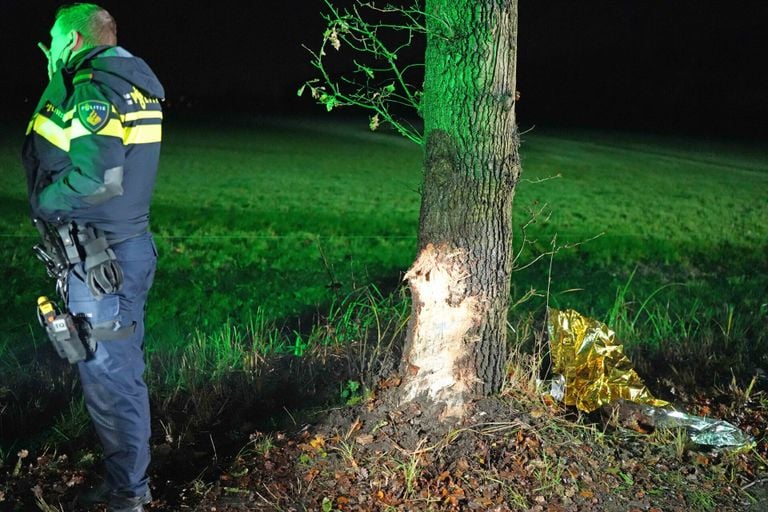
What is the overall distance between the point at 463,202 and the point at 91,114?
4.43 ft

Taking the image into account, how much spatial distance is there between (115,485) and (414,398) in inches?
45.1

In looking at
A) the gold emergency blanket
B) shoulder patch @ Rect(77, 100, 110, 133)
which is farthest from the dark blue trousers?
the gold emergency blanket

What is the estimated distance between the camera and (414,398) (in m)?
3.16

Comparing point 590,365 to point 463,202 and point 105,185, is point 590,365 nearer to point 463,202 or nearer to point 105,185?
point 463,202

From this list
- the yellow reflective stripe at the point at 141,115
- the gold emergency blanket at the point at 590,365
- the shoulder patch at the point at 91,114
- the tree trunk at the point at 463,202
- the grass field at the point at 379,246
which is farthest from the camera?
the grass field at the point at 379,246

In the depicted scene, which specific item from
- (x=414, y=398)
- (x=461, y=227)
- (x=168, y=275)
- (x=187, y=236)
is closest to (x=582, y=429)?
(x=414, y=398)

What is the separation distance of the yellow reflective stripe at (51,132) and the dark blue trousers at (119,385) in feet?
1.28

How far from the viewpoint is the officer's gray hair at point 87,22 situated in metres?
2.62

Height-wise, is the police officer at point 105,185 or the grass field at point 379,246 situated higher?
the police officer at point 105,185

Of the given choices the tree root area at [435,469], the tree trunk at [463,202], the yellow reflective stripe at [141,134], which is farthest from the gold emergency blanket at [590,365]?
the yellow reflective stripe at [141,134]

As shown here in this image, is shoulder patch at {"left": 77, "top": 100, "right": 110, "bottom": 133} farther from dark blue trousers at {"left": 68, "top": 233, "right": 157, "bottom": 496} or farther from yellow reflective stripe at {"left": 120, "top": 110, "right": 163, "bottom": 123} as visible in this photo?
dark blue trousers at {"left": 68, "top": 233, "right": 157, "bottom": 496}

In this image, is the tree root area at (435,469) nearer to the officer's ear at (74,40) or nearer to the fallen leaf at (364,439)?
the fallen leaf at (364,439)

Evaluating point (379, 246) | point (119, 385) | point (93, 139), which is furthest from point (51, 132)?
point (379, 246)

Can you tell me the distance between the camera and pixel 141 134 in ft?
8.71
